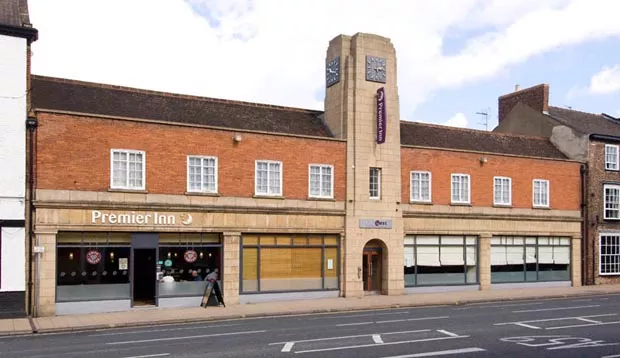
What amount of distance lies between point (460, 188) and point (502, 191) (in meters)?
3.09

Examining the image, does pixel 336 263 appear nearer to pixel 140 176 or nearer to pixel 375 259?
pixel 375 259

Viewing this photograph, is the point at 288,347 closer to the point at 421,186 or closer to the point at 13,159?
the point at 13,159

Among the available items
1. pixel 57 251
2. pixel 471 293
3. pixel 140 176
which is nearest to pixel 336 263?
pixel 471 293

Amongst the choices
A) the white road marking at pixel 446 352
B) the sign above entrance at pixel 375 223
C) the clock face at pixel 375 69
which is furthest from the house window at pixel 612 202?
the white road marking at pixel 446 352

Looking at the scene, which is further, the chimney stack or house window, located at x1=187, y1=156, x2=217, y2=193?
the chimney stack

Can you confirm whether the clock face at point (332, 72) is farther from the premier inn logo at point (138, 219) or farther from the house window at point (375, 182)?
the premier inn logo at point (138, 219)

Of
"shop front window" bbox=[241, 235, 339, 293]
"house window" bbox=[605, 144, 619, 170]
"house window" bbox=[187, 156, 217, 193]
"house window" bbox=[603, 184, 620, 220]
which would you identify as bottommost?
"shop front window" bbox=[241, 235, 339, 293]

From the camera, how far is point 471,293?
108ft

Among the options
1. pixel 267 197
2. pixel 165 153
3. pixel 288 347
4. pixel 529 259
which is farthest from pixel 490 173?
pixel 288 347

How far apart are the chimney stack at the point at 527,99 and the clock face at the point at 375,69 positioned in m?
14.1

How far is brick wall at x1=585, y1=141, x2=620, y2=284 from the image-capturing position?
38.8 metres

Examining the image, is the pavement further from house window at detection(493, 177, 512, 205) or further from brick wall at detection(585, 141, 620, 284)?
house window at detection(493, 177, 512, 205)

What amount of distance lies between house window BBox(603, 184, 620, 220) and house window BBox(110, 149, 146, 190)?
27505mm

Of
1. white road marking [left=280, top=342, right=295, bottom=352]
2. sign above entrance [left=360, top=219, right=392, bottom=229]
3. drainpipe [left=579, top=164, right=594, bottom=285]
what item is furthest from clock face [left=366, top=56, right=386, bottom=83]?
white road marking [left=280, top=342, right=295, bottom=352]
